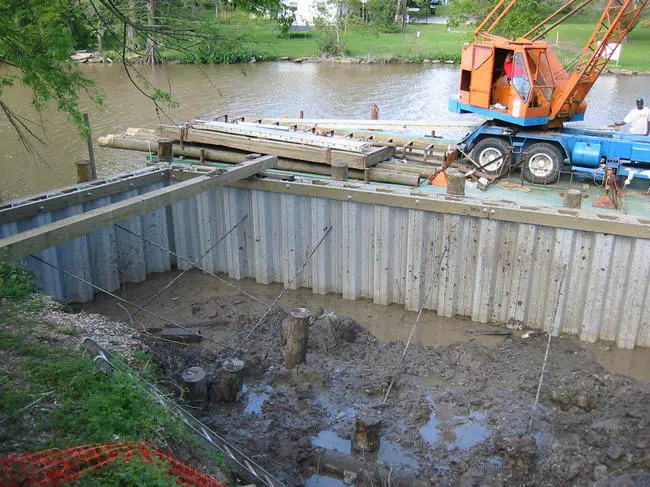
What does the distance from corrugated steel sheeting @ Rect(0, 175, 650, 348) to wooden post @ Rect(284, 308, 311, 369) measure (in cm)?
260

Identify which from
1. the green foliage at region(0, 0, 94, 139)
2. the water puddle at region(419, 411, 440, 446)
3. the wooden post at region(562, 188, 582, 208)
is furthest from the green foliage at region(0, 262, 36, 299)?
the wooden post at region(562, 188, 582, 208)

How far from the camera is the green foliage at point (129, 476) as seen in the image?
437cm

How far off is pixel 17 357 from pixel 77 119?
12.7 feet

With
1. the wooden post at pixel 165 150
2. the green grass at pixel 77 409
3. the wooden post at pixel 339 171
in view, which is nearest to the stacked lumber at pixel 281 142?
the wooden post at pixel 339 171

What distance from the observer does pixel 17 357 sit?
5.96m

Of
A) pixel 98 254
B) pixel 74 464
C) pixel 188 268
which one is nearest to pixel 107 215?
pixel 98 254

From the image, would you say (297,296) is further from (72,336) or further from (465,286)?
(72,336)

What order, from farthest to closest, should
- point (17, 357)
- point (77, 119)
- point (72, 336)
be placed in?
1. point (77, 119)
2. point (72, 336)
3. point (17, 357)

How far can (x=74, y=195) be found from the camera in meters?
9.94

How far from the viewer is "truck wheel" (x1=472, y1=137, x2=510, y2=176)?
1330 cm

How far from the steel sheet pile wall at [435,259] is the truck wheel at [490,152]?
3684 millimetres

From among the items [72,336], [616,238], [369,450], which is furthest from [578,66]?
[72,336]

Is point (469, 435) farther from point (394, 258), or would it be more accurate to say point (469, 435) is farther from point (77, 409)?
point (77, 409)

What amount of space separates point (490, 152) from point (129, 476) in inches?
437
